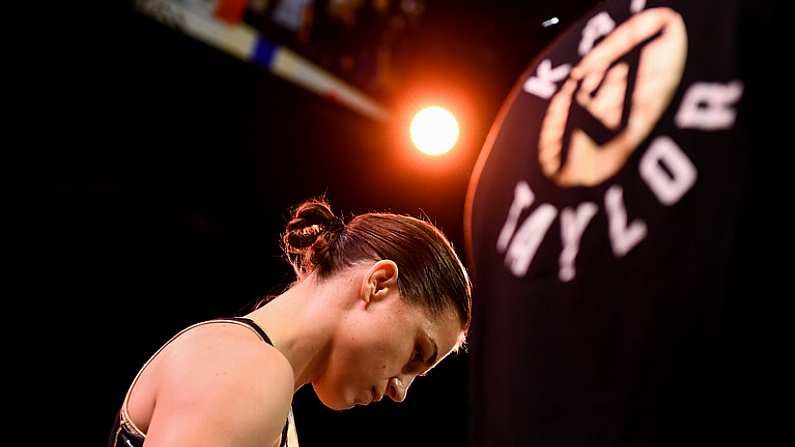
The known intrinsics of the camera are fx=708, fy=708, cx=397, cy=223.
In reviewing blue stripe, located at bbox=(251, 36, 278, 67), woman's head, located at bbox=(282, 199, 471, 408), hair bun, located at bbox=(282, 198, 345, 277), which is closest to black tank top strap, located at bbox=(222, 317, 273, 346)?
woman's head, located at bbox=(282, 199, 471, 408)

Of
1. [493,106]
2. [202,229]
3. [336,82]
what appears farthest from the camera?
[336,82]

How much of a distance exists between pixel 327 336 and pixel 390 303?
0.17 meters

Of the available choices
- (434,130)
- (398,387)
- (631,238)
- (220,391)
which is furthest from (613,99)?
(434,130)

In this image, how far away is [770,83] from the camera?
1.99 ft

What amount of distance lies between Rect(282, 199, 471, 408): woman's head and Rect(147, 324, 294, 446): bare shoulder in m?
0.31

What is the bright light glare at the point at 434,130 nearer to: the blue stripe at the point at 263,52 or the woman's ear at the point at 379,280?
the blue stripe at the point at 263,52

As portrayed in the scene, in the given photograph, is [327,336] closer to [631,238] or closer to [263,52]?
[631,238]

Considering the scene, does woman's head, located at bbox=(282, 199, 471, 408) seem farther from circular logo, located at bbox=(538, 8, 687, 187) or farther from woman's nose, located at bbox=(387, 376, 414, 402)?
circular logo, located at bbox=(538, 8, 687, 187)

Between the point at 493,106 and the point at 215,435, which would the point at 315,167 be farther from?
the point at 215,435

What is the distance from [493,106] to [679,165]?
244cm

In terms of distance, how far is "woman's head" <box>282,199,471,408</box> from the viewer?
1695mm

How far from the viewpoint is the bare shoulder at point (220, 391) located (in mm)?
1223

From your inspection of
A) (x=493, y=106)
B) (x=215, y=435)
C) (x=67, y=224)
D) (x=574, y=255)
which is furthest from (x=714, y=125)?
(x=67, y=224)

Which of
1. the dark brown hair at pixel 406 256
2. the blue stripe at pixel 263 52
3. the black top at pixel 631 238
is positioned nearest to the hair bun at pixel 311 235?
the dark brown hair at pixel 406 256
